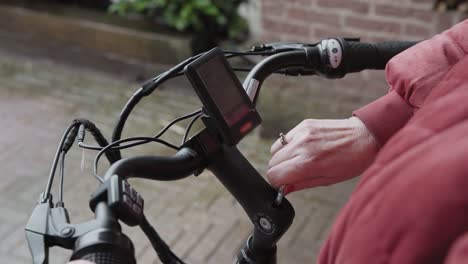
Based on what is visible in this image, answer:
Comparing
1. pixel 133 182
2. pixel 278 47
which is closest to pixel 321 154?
pixel 278 47

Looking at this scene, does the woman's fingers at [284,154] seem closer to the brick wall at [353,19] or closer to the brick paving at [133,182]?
the brick paving at [133,182]

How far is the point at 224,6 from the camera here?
4.17 m

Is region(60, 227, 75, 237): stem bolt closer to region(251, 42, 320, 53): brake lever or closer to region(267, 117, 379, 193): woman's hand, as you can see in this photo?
region(267, 117, 379, 193): woman's hand

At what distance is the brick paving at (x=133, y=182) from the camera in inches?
110

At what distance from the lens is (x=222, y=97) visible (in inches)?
42.1

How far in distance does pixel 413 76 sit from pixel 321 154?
0.70 feet

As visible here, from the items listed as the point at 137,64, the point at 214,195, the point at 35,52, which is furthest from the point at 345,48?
the point at 35,52

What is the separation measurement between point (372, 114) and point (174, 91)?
2.88m

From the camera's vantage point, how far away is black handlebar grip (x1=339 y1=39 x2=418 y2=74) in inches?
52.8

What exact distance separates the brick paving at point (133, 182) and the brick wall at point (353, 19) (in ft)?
2.19

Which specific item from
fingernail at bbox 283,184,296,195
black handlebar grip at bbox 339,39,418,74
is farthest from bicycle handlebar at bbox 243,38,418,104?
fingernail at bbox 283,184,296,195

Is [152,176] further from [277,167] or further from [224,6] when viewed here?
[224,6]

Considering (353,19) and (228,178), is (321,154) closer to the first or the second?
(228,178)

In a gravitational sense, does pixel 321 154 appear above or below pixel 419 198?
→ below
